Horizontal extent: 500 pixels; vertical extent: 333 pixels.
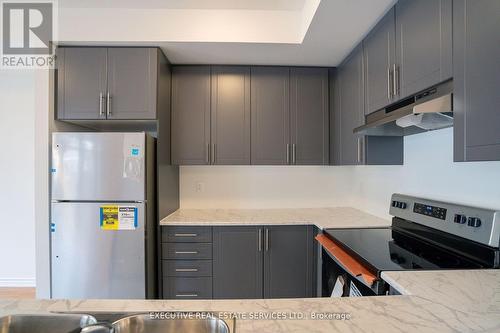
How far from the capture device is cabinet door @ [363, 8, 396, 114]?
1440 mm

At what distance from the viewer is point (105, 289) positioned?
175 cm

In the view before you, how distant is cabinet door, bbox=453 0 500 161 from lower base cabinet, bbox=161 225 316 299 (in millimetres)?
1354

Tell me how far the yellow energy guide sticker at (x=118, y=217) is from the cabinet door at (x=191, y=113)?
26.5 inches

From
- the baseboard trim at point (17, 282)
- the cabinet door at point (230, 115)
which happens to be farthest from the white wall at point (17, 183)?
the cabinet door at point (230, 115)

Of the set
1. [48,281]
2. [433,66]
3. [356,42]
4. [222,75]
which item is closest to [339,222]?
[433,66]

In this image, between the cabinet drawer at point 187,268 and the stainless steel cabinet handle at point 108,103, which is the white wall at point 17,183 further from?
the cabinet drawer at point 187,268

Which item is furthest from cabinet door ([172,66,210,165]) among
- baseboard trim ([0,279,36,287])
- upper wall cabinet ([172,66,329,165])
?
baseboard trim ([0,279,36,287])

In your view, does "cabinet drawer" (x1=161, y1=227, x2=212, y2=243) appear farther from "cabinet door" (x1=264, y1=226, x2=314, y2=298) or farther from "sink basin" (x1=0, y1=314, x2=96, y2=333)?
"sink basin" (x1=0, y1=314, x2=96, y2=333)

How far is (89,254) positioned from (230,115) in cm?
165

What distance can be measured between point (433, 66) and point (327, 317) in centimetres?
121

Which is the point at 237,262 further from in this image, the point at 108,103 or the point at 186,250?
the point at 108,103

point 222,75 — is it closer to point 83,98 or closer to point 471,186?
point 83,98

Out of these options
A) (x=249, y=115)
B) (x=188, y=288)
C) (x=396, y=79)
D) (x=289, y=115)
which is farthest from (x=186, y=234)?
(x=396, y=79)

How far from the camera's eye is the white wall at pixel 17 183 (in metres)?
2.64
